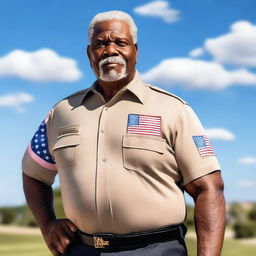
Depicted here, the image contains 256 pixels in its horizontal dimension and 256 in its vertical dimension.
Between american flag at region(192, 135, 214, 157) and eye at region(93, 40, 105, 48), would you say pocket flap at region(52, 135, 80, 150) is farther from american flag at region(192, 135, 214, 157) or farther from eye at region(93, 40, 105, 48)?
american flag at region(192, 135, 214, 157)

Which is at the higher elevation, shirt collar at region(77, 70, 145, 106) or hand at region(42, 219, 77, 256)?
shirt collar at region(77, 70, 145, 106)

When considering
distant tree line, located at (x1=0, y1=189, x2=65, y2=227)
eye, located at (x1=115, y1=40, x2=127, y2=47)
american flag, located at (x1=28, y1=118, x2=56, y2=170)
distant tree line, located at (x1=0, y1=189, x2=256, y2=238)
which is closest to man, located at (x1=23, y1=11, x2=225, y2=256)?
eye, located at (x1=115, y1=40, x2=127, y2=47)

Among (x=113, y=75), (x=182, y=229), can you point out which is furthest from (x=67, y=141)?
(x=182, y=229)

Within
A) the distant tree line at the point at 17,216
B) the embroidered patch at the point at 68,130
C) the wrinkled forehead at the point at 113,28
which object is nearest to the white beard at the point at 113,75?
the wrinkled forehead at the point at 113,28

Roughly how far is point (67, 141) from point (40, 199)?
2.44 feet

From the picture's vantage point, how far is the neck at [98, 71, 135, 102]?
4.30 metres

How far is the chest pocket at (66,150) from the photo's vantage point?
4.23m

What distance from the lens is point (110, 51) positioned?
418 centimetres

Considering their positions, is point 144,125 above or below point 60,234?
above

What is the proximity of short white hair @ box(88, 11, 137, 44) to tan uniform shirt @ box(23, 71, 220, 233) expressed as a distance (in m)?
0.35

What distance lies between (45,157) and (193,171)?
128cm

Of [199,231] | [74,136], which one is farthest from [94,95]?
[199,231]

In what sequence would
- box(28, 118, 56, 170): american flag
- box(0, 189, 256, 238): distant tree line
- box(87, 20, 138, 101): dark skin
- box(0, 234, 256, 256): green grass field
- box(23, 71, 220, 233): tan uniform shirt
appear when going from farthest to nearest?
box(0, 189, 256, 238): distant tree line < box(0, 234, 256, 256): green grass field < box(28, 118, 56, 170): american flag < box(87, 20, 138, 101): dark skin < box(23, 71, 220, 233): tan uniform shirt

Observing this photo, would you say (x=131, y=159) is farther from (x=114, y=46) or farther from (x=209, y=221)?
(x=114, y=46)
